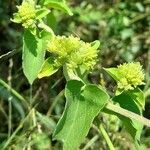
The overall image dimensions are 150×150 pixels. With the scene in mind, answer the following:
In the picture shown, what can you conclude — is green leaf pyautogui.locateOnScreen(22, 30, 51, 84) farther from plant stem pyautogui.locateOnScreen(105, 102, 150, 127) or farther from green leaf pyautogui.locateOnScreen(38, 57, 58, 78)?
plant stem pyautogui.locateOnScreen(105, 102, 150, 127)

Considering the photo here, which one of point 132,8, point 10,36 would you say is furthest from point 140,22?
point 10,36

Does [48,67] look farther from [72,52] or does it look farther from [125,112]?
[125,112]

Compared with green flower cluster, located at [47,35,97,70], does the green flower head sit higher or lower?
higher

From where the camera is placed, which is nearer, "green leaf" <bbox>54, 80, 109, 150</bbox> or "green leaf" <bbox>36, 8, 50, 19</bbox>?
"green leaf" <bbox>54, 80, 109, 150</bbox>

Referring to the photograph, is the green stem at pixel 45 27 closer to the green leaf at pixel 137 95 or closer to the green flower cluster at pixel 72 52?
the green flower cluster at pixel 72 52

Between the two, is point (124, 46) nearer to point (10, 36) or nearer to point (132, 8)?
point (132, 8)

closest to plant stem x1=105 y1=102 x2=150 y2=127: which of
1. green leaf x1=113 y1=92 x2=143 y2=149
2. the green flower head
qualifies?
green leaf x1=113 y1=92 x2=143 y2=149

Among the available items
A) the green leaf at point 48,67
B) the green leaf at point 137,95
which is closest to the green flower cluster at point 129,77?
the green leaf at point 137,95
